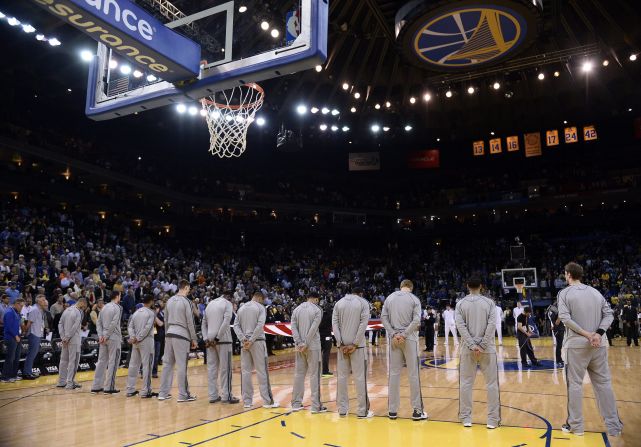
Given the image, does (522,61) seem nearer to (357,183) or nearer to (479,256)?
(479,256)

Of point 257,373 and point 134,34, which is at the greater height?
point 134,34

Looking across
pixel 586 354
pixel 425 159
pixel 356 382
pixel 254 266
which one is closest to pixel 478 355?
pixel 586 354

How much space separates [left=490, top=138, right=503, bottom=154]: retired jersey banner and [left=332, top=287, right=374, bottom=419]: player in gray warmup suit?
1168 inches

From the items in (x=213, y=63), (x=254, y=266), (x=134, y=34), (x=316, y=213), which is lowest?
(x=254, y=266)

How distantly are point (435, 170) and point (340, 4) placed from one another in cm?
2422

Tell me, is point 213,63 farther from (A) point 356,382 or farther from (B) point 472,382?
(B) point 472,382

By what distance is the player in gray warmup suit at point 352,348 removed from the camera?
22.6 feet

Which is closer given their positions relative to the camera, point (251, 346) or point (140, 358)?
point (251, 346)

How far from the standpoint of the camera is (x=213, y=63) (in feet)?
19.2

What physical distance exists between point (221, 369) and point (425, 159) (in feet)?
100.0

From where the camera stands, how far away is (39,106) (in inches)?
1048

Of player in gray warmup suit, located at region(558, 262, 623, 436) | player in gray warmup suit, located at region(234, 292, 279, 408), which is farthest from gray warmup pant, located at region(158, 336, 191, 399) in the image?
player in gray warmup suit, located at region(558, 262, 623, 436)

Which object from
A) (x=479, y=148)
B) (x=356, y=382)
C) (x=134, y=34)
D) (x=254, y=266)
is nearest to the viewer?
(x=134, y=34)

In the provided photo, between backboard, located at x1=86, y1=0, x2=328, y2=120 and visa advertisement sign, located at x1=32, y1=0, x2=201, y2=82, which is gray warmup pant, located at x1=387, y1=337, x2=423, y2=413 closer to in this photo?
backboard, located at x1=86, y1=0, x2=328, y2=120
